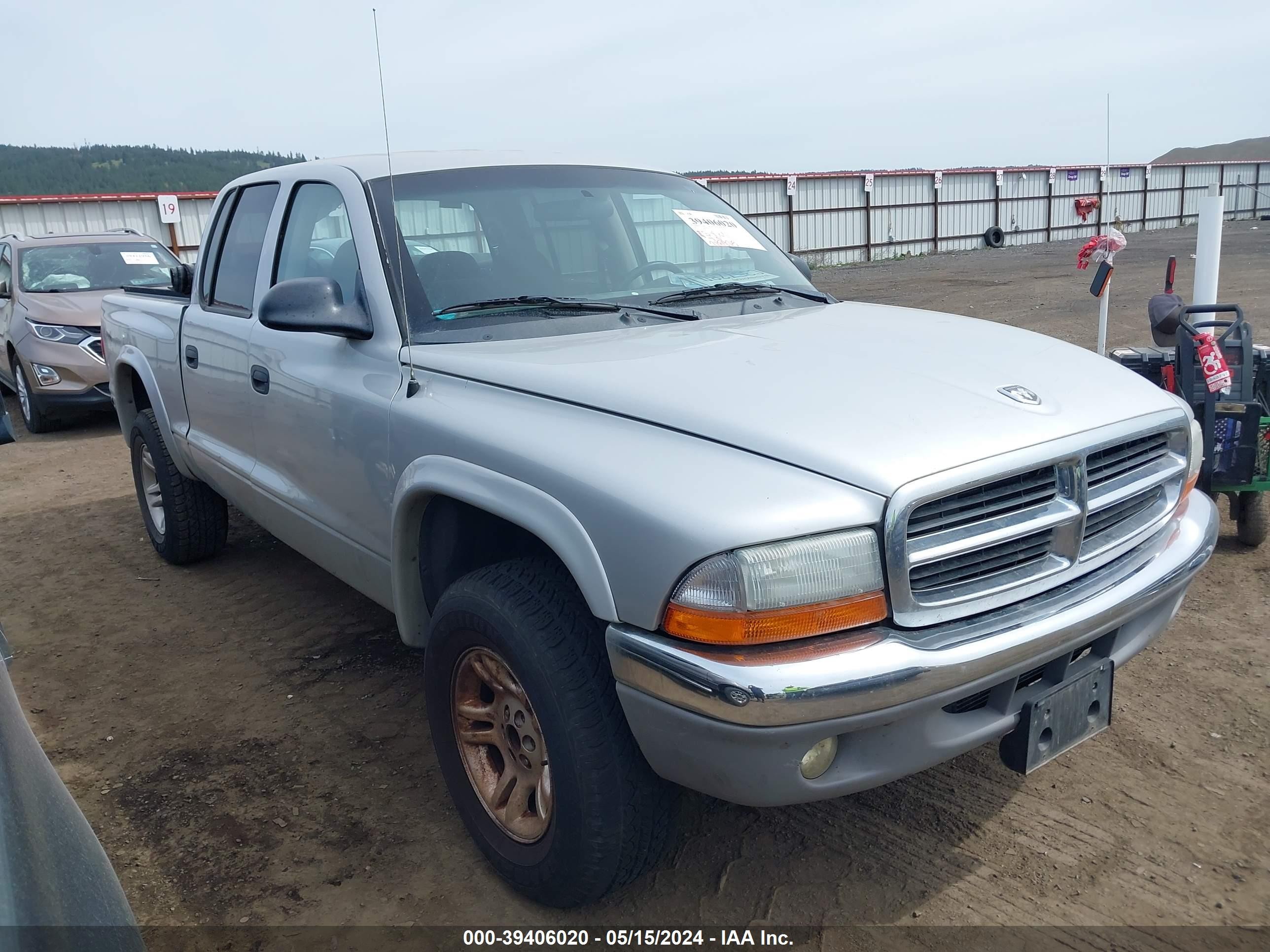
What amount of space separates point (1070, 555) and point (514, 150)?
2.35m

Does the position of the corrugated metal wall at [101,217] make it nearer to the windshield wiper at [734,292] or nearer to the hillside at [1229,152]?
the windshield wiper at [734,292]

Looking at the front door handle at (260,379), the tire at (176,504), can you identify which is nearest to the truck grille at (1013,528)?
the front door handle at (260,379)

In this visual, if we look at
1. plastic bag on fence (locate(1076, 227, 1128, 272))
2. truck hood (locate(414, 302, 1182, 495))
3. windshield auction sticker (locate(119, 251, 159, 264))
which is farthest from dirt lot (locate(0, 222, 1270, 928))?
windshield auction sticker (locate(119, 251, 159, 264))

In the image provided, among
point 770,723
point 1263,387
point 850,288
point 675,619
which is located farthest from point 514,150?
point 850,288

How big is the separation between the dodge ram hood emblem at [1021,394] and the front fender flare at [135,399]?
3619 mm

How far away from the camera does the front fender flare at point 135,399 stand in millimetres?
4516

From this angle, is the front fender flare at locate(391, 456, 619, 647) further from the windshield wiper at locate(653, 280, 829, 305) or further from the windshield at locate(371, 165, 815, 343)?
Result: the windshield wiper at locate(653, 280, 829, 305)

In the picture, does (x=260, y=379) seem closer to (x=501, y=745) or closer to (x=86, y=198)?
(x=501, y=745)

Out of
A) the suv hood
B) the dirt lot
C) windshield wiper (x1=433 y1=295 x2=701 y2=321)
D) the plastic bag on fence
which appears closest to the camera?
the dirt lot

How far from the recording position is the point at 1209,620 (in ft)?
12.0

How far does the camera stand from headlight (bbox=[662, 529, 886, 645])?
5.80ft

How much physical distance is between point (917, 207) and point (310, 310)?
3100 cm

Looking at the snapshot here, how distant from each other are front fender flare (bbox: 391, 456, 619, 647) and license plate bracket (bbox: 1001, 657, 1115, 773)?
0.93 m

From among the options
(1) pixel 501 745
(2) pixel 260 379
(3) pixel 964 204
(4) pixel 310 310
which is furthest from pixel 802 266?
(3) pixel 964 204
